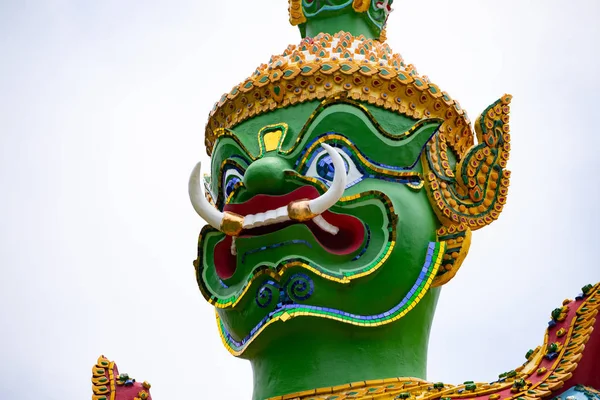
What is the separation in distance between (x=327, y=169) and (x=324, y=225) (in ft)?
1.22

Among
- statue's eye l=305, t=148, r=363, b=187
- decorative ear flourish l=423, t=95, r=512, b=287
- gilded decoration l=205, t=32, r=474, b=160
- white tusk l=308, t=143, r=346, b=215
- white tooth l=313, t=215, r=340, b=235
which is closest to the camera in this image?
white tusk l=308, t=143, r=346, b=215

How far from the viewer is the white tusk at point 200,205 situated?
7559 mm

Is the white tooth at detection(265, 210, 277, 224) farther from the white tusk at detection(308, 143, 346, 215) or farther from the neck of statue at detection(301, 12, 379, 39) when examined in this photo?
the neck of statue at detection(301, 12, 379, 39)

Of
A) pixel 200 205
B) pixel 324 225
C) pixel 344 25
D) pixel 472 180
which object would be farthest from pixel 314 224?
pixel 344 25

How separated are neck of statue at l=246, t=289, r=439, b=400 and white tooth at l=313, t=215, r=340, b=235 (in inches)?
22.1

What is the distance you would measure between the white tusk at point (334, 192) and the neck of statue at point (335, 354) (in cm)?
70

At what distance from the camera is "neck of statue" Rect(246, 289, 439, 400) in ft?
24.5

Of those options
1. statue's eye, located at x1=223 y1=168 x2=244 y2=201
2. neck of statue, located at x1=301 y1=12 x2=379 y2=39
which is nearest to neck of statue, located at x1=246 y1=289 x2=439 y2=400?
statue's eye, located at x1=223 y1=168 x2=244 y2=201

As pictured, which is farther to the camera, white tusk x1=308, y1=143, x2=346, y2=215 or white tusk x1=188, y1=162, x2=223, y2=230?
white tusk x1=188, y1=162, x2=223, y2=230

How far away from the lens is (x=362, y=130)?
7797 mm

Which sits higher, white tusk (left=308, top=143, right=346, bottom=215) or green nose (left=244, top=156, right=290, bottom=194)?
green nose (left=244, top=156, right=290, bottom=194)

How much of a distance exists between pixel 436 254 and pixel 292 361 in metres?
1.11

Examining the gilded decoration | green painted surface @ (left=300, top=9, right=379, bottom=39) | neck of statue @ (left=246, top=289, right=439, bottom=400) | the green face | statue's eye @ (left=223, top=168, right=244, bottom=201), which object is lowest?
neck of statue @ (left=246, top=289, right=439, bottom=400)

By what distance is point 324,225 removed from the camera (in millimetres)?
7598
